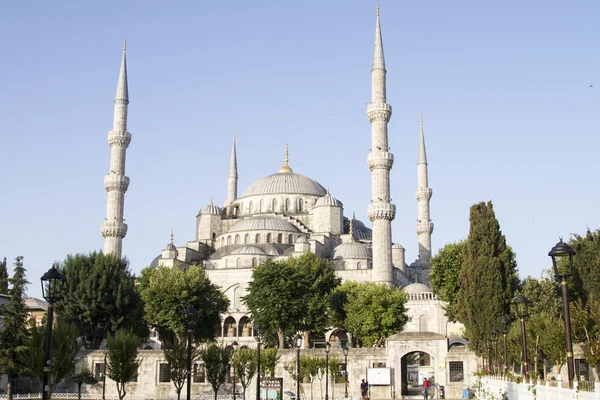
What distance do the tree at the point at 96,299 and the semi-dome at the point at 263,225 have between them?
22848 millimetres

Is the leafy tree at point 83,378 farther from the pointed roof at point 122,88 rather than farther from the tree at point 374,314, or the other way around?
the pointed roof at point 122,88

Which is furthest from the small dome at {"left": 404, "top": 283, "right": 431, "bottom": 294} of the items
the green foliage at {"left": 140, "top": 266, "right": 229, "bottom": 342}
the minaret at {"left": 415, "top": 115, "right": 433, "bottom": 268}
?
the green foliage at {"left": 140, "top": 266, "right": 229, "bottom": 342}

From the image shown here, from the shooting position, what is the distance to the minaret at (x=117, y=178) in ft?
168

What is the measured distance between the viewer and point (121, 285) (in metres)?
41.2

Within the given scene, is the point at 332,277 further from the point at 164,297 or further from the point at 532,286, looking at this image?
the point at 532,286

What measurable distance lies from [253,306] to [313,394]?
10861 millimetres

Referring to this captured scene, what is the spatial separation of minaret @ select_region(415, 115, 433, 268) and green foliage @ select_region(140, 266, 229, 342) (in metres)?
23.3

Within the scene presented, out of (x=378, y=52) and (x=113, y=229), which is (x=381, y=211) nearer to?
(x=378, y=52)

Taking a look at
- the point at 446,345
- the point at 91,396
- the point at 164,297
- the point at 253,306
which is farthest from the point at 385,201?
the point at 91,396

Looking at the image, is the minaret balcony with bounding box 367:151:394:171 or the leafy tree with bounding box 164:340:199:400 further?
Result: the minaret balcony with bounding box 367:151:394:171

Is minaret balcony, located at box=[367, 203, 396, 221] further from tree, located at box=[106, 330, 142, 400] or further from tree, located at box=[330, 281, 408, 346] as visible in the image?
tree, located at box=[106, 330, 142, 400]

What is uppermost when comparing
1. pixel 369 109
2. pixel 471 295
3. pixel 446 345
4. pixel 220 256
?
pixel 369 109

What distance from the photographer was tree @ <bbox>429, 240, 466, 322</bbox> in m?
41.7

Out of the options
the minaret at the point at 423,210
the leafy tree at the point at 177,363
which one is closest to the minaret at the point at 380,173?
the minaret at the point at 423,210
